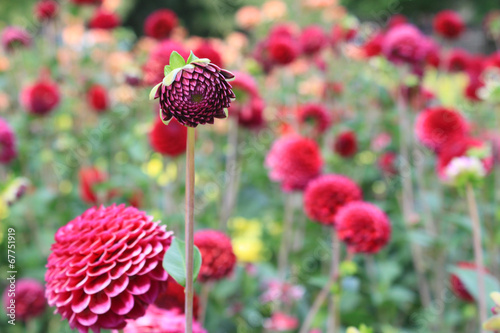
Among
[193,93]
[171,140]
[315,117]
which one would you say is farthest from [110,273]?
[315,117]

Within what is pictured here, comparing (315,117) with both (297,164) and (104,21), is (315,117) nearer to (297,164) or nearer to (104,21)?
(297,164)

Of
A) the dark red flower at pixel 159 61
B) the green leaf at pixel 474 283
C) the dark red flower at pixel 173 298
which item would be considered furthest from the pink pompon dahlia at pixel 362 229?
the dark red flower at pixel 159 61

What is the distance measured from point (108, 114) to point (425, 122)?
54.1 inches

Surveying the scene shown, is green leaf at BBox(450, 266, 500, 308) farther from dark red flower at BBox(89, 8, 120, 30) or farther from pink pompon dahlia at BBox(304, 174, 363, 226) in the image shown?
dark red flower at BBox(89, 8, 120, 30)

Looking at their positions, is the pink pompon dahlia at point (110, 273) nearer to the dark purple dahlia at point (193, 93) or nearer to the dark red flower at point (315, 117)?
the dark purple dahlia at point (193, 93)

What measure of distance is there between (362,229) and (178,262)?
56 centimetres

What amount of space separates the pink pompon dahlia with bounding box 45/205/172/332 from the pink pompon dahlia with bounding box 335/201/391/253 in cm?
53

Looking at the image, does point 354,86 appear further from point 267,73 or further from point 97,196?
point 97,196

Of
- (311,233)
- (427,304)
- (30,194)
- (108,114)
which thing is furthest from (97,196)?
(427,304)

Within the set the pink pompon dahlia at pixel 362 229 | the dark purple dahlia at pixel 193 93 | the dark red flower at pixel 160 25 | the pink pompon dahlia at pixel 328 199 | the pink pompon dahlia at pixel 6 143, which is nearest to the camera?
the dark purple dahlia at pixel 193 93

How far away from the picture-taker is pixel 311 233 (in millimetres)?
1911

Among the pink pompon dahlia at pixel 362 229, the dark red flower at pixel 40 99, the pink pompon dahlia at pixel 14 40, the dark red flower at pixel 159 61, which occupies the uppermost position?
the pink pompon dahlia at pixel 14 40

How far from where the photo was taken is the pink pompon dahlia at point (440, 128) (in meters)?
1.50

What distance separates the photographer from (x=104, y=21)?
6.95ft
